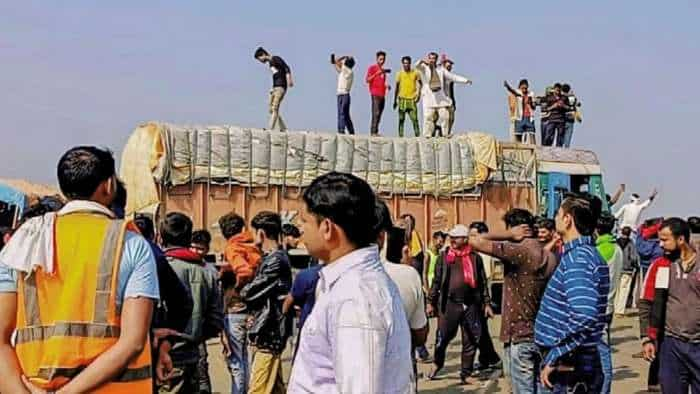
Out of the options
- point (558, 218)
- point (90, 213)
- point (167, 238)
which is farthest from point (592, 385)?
point (90, 213)

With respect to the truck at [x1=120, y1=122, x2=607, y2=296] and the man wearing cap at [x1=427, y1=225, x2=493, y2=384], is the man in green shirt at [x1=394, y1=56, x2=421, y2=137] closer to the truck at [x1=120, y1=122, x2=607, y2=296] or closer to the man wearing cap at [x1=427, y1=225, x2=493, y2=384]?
the truck at [x1=120, y1=122, x2=607, y2=296]

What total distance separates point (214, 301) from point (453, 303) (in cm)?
509

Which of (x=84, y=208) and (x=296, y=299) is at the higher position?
(x=84, y=208)

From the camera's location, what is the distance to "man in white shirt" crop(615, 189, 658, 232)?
17.7 m

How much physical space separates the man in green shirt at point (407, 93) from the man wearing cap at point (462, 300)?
8130 millimetres

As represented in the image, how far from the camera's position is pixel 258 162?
51.8ft

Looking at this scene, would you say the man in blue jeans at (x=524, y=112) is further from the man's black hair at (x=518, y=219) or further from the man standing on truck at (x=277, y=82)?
the man's black hair at (x=518, y=219)

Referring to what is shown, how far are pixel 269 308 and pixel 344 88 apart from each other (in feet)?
37.3

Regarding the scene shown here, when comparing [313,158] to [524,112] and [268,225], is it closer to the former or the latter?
[524,112]

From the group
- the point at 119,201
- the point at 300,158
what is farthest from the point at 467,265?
the point at 119,201

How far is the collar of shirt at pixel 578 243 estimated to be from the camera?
5.32 metres

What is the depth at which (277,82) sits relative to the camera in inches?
682

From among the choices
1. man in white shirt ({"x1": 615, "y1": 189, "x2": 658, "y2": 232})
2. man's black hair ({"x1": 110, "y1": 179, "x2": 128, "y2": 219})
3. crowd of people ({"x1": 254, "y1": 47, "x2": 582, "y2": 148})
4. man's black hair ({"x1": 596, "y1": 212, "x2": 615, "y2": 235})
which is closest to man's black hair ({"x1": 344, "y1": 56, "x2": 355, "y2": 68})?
crowd of people ({"x1": 254, "y1": 47, "x2": 582, "y2": 148})

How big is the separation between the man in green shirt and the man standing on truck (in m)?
2.38
